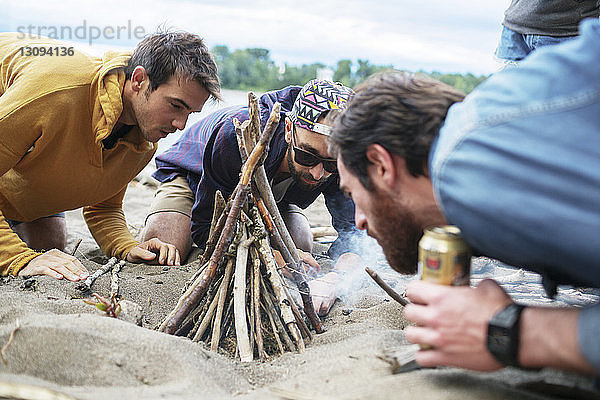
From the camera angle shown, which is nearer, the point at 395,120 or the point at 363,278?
the point at 395,120

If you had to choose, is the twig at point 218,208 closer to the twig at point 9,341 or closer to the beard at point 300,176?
the twig at point 9,341

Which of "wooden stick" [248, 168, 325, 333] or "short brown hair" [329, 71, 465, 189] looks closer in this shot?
"short brown hair" [329, 71, 465, 189]

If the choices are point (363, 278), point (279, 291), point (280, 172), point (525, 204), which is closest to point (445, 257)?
point (525, 204)

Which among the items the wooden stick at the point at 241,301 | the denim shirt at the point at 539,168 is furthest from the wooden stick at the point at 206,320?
the denim shirt at the point at 539,168

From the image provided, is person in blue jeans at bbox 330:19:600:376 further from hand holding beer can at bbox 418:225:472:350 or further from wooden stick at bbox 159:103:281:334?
wooden stick at bbox 159:103:281:334

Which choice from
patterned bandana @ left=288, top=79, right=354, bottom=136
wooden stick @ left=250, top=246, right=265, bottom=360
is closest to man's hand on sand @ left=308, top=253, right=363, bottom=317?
wooden stick @ left=250, top=246, right=265, bottom=360

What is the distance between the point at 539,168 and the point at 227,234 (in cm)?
149

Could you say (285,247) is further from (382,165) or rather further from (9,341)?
(9,341)

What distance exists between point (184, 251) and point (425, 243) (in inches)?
115

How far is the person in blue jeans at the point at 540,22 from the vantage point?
11.4 feet

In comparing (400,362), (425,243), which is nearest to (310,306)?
(400,362)

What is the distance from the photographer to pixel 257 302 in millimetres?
2518

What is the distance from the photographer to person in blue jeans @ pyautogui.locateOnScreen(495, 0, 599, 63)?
3.46 meters

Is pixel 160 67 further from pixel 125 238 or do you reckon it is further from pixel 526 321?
pixel 526 321
